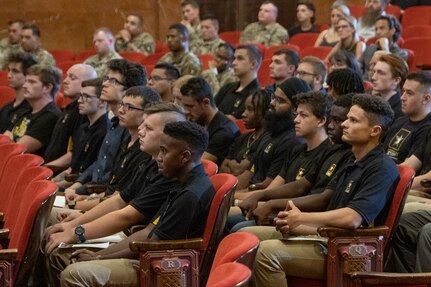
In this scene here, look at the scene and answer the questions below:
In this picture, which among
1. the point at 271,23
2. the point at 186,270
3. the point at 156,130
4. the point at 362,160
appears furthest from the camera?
the point at 271,23

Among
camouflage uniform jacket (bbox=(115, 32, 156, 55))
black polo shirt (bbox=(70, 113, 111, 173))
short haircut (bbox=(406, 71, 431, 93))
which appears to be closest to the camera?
short haircut (bbox=(406, 71, 431, 93))

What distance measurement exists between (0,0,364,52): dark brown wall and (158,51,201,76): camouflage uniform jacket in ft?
7.25

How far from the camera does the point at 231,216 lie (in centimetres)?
443

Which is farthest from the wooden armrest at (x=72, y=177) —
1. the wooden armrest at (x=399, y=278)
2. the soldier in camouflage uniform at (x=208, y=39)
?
the soldier in camouflage uniform at (x=208, y=39)

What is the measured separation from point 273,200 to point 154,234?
78 centimetres

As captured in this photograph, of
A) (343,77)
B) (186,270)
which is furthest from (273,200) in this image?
(343,77)

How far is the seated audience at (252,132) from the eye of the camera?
5.00 m

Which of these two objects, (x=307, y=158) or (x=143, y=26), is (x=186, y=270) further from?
(x=143, y=26)

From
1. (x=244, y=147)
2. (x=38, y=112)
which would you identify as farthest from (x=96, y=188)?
(x=38, y=112)

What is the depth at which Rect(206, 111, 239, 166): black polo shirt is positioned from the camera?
521 cm

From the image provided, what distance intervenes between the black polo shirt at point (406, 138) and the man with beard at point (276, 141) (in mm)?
452

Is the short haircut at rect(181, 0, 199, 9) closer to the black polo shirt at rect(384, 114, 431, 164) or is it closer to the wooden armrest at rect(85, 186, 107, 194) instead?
the wooden armrest at rect(85, 186, 107, 194)

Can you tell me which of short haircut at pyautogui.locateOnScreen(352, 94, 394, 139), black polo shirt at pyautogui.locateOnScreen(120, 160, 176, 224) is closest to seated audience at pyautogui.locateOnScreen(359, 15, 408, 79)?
short haircut at pyautogui.locateOnScreen(352, 94, 394, 139)

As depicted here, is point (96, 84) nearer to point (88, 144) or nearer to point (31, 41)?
point (88, 144)
